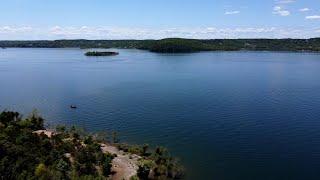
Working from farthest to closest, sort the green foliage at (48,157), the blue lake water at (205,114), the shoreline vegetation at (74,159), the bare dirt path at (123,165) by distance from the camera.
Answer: the blue lake water at (205,114)
the bare dirt path at (123,165)
the shoreline vegetation at (74,159)
the green foliage at (48,157)

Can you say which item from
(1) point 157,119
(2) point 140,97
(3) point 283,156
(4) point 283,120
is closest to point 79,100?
(2) point 140,97

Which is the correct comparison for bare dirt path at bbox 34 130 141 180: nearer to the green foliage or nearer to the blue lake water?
the green foliage

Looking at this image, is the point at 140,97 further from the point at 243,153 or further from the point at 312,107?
the point at 243,153

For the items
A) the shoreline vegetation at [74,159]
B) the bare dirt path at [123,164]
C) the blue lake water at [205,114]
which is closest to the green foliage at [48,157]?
the shoreline vegetation at [74,159]

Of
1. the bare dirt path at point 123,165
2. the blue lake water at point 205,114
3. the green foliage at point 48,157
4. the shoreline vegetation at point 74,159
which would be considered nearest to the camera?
the green foliage at point 48,157

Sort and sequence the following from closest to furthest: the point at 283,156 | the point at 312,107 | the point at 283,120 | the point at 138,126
Answer: the point at 283,156
the point at 138,126
the point at 283,120
the point at 312,107

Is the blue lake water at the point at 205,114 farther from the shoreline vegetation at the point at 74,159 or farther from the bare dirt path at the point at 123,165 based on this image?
the bare dirt path at the point at 123,165
